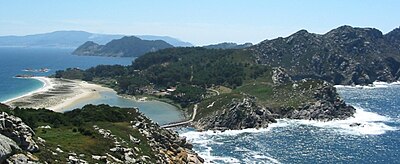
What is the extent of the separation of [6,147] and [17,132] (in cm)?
704

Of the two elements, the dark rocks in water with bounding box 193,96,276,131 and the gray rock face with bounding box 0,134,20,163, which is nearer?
the gray rock face with bounding box 0,134,20,163

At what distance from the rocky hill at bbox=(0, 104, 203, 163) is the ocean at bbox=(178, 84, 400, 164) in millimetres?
17149

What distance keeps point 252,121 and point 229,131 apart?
11716mm

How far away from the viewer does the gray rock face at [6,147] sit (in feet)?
161

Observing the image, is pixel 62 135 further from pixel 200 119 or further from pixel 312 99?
pixel 312 99

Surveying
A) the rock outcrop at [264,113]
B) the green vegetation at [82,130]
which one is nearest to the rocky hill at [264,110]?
the rock outcrop at [264,113]

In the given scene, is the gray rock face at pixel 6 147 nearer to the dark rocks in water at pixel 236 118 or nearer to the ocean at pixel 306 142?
the ocean at pixel 306 142

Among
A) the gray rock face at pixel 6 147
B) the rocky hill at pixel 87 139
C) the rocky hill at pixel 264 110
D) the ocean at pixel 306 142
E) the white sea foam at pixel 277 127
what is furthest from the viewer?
the rocky hill at pixel 264 110

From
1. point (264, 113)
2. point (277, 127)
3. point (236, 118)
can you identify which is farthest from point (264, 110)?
point (236, 118)

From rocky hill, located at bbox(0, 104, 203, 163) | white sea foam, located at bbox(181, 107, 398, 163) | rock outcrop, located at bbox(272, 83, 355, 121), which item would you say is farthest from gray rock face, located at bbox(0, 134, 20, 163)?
rock outcrop, located at bbox(272, 83, 355, 121)

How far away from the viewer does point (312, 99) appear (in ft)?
636

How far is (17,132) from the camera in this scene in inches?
2277

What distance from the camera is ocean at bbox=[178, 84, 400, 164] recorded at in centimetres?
11862

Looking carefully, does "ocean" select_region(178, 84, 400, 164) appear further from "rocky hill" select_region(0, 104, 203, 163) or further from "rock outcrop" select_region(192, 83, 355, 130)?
"rocky hill" select_region(0, 104, 203, 163)
